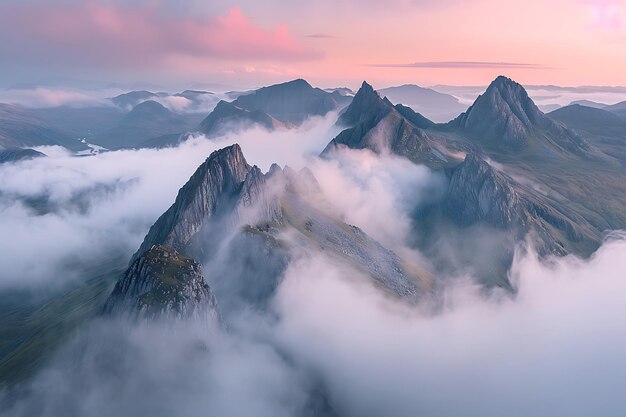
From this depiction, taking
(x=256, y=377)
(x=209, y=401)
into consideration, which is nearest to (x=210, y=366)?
(x=209, y=401)

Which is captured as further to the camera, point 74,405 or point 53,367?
point 53,367

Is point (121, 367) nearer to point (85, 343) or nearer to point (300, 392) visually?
point (85, 343)

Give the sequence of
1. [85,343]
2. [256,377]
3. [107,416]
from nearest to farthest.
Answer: [107,416] < [85,343] < [256,377]

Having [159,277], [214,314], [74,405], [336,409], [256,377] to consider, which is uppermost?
[159,277]

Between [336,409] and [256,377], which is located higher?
[256,377]

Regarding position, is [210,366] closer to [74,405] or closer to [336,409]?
[74,405]

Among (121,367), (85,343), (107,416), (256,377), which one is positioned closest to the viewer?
(107,416)
